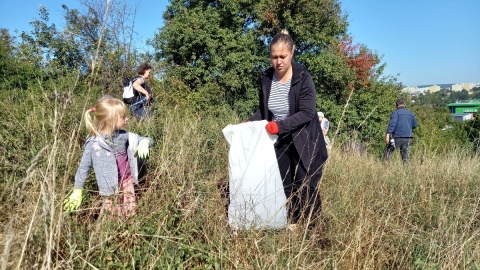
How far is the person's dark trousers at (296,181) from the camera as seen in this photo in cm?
227

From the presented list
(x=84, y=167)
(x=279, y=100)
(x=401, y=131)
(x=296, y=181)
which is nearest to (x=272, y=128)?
(x=279, y=100)

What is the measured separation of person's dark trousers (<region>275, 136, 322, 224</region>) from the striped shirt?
18cm

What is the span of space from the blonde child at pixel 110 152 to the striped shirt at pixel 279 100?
902 millimetres

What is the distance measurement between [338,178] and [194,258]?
5.95 ft

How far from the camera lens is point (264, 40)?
639 inches

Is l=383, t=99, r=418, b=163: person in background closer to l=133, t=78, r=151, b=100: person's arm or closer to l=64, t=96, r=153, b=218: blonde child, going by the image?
l=133, t=78, r=151, b=100: person's arm

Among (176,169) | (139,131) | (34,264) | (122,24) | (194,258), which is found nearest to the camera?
(34,264)

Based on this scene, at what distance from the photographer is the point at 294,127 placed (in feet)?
7.32

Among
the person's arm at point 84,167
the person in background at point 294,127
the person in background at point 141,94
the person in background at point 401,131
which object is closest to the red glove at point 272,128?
the person in background at point 294,127

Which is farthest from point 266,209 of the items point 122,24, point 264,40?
point 264,40

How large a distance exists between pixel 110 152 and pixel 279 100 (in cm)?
119

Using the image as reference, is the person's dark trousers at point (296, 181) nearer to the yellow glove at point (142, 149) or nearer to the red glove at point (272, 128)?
the red glove at point (272, 128)

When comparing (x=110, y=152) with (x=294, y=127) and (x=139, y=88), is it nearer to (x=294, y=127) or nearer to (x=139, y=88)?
(x=294, y=127)

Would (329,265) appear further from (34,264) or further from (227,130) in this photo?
(34,264)
